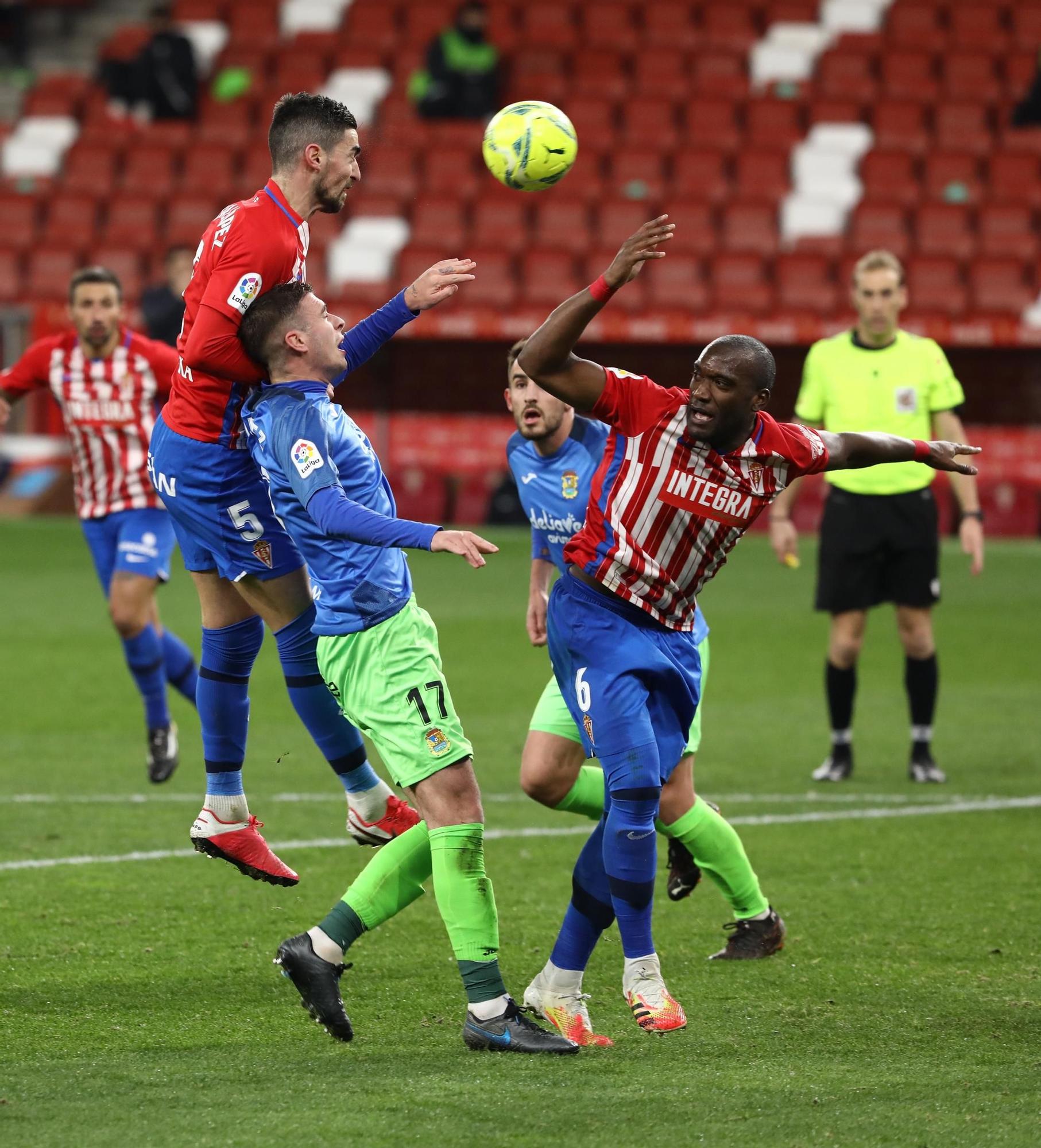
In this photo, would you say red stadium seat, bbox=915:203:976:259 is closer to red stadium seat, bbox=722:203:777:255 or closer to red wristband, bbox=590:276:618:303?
red stadium seat, bbox=722:203:777:255

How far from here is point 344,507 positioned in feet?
14.3

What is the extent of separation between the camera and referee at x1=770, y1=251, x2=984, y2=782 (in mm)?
8609

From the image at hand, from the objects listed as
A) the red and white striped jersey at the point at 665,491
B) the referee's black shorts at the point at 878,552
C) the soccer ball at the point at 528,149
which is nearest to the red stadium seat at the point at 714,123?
the referee's black shorts at the point at 878,552

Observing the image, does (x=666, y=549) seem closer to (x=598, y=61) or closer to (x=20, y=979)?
(x=20, y=979)

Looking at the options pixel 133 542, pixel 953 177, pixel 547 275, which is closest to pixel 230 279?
Result: pixel 133 542

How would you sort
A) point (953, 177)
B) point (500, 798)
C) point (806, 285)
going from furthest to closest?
point (953, 177), point (806, 285), point (500, 798)

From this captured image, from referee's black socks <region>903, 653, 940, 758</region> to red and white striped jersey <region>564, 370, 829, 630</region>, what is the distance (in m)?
4.08

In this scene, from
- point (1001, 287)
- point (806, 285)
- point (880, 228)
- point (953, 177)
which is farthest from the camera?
point (953, 177)

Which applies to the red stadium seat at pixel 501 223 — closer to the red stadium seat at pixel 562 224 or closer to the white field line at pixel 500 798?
the red stadium seat at pixel 562 224

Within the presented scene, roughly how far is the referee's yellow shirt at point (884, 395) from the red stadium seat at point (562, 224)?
12.6 meters

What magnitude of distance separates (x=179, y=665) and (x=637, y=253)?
204 inches

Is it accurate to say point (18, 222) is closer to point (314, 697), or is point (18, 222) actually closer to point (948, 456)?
point (314, 697)

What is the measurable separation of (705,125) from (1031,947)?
18.0m

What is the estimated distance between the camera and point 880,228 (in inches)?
816
